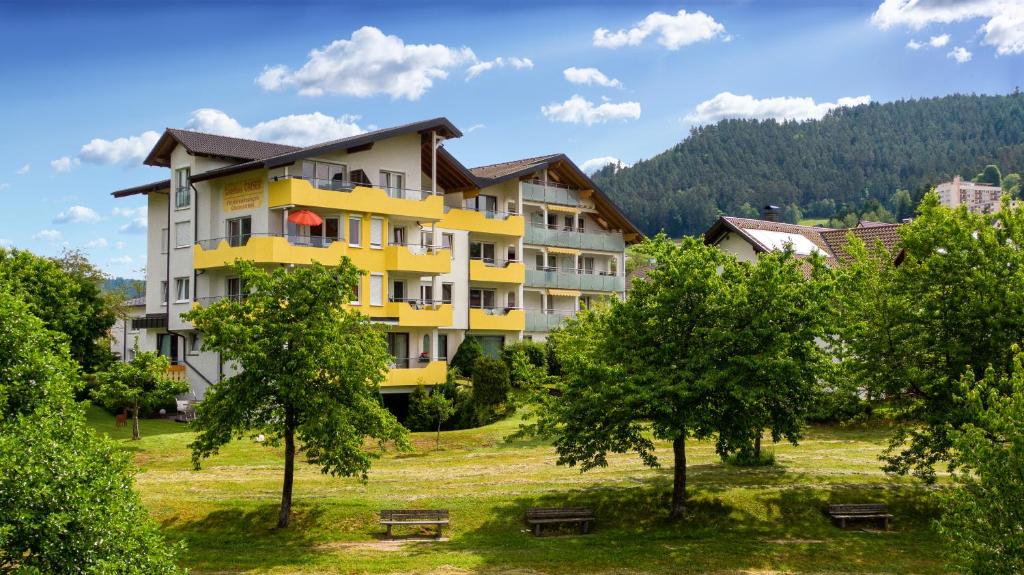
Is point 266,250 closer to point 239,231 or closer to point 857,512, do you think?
point 239,231

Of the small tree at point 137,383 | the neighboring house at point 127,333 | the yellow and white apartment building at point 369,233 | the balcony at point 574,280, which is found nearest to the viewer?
the small tree at point 137,383

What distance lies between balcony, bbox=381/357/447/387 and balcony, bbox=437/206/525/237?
863 cm

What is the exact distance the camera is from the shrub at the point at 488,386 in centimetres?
4853

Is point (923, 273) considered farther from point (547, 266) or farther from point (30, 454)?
point (547, 266)

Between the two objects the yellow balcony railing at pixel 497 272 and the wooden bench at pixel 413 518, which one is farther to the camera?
the yellow balcony railing at pixel 497 272

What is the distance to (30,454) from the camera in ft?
53.8

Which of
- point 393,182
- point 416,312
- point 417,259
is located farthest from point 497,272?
point 393,182

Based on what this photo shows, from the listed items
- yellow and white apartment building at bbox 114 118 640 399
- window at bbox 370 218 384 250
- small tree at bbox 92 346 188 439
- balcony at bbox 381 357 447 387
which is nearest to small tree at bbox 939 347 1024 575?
yellow and white apartment building at bbox 114 118 640 399

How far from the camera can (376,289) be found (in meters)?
49.9

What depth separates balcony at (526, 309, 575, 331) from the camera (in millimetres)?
60969

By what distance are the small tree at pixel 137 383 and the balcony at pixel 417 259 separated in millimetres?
11680

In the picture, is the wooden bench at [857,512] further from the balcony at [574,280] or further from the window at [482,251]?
the balcony at [574,280]

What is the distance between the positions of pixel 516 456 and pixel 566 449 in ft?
29.6

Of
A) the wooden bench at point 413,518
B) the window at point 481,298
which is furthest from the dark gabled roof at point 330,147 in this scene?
the wooden bench at point 413,518
